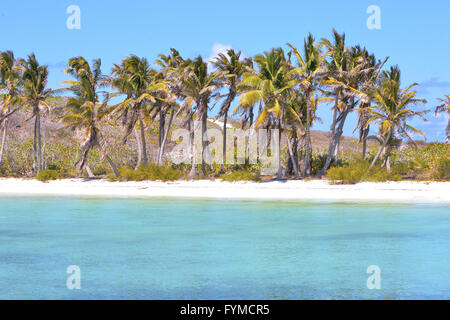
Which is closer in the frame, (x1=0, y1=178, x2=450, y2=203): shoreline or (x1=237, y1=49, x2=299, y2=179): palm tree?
(x1=0, y1=178, x2=450, y2=203): shoreline

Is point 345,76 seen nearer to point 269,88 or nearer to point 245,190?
point 269,88

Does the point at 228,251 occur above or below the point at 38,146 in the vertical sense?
below

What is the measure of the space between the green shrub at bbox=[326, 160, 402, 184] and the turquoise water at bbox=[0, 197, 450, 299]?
278 inches

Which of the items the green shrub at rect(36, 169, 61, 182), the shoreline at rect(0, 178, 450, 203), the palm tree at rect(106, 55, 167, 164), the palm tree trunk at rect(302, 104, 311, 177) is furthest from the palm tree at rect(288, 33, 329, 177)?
the green shrub at rect(36, 169, 61, 182)

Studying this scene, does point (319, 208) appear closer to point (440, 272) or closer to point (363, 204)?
point (363, 204)

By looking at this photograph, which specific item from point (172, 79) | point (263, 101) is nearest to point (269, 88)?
point (263, 101)

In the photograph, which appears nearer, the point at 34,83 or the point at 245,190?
the point at 245,190

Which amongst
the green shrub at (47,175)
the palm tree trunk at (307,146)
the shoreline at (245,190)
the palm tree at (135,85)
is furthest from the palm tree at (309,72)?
the green shrub at (47,175)

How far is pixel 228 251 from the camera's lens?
12.8 m

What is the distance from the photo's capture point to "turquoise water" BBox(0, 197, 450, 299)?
9.05 metres

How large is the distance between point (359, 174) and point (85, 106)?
16.6 metres

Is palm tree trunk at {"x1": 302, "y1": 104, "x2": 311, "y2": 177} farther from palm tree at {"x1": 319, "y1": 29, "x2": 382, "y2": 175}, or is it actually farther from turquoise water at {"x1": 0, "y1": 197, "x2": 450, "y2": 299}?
turquoise water at {"x1": 0, "y1": 197, "x2": 450, "y2": 299}

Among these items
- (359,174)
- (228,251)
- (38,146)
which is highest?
(38,146)

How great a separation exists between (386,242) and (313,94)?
61.7 feet
